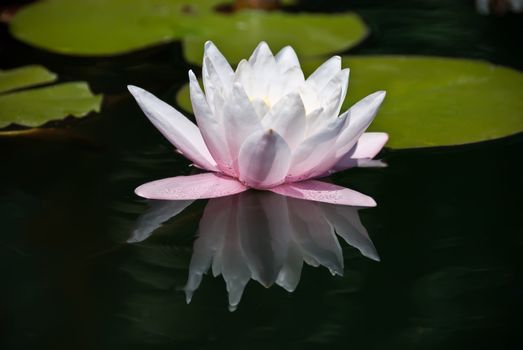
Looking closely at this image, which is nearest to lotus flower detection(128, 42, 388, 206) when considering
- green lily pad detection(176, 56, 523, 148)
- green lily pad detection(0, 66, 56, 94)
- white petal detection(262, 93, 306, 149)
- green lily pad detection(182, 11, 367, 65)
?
white petal detection(262, 93, 306, 149)

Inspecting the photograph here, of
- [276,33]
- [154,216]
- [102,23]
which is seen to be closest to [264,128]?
[154,216]

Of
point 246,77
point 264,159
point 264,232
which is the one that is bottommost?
point 264,232

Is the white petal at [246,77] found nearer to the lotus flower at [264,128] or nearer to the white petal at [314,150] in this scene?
the lotus flower at [264,128]

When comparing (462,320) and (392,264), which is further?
(392,264)

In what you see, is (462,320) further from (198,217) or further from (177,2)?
(177,2)

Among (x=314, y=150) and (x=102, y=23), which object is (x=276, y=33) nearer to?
(x=102, y=23)

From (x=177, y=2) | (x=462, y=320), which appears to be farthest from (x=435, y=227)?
(x=177, y=2)
